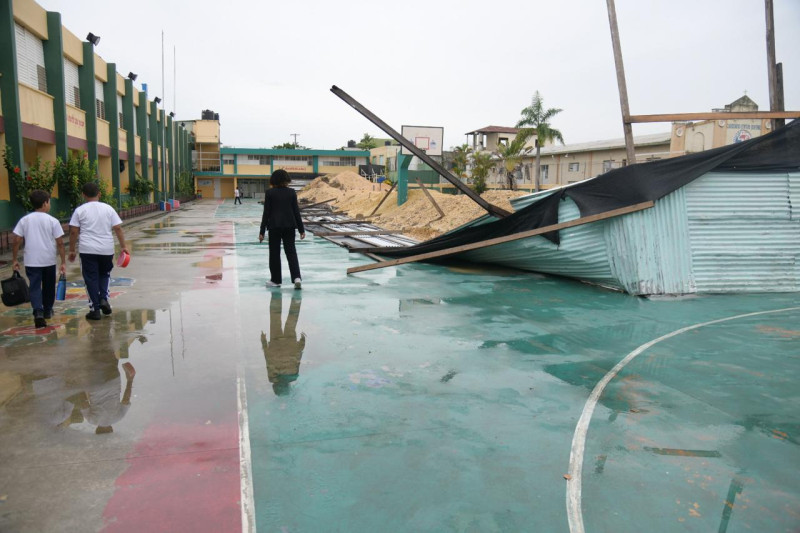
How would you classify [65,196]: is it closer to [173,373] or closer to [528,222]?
[528,222]

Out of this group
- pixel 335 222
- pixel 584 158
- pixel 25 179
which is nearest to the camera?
pixel 25 179

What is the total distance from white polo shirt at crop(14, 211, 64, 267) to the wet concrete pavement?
821mm

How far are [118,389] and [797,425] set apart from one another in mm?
5225

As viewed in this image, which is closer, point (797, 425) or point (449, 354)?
point (797, 425)

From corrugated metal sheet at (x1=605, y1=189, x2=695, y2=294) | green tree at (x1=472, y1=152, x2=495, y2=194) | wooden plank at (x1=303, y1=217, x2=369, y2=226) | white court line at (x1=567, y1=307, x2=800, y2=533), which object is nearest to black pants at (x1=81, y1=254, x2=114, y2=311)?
white court line at (x1=567, y1=307, x2=800, y2=533)

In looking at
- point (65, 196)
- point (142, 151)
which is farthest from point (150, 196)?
point (65, 196)

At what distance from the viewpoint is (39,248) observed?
6738mm

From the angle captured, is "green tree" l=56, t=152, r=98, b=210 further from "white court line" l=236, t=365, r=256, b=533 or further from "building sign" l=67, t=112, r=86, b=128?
"white court line" l=236, t=365, r=256, b=533

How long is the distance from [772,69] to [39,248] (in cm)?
1187

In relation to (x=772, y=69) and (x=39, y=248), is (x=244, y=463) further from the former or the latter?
(x=772, y=69)

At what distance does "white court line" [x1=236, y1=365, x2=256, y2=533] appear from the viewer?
10.1 ft

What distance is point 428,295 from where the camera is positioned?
370 inches

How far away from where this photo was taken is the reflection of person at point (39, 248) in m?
6.73

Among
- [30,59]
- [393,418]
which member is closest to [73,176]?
[30,59]
